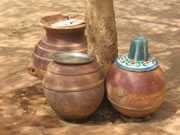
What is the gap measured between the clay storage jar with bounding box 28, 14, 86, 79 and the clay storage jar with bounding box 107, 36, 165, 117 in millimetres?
771

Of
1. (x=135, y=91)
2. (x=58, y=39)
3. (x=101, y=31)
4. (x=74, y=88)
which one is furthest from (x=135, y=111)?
(x=58, y=39)

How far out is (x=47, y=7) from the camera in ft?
28.7

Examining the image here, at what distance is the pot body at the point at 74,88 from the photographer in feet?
12.9

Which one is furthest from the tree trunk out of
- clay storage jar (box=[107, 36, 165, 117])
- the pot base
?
the pot base

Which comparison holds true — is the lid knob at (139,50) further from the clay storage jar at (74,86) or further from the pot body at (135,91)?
the clay storage jar at (74,86)

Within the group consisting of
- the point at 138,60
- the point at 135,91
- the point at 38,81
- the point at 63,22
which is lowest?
the point at 38,81

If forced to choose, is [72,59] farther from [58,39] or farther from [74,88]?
[58,39]

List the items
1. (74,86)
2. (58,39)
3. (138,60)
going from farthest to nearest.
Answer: (58,39) < (138,60) < (74,86)

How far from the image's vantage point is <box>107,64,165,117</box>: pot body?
3.97m

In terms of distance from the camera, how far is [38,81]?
16.8ft

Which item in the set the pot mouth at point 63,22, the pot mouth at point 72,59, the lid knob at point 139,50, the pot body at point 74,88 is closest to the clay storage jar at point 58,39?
the pot mouth at point 63,22

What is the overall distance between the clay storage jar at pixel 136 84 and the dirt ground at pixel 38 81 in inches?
6.7

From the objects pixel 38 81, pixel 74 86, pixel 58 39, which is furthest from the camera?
pixel 38 81

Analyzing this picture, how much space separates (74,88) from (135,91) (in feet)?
1.69
